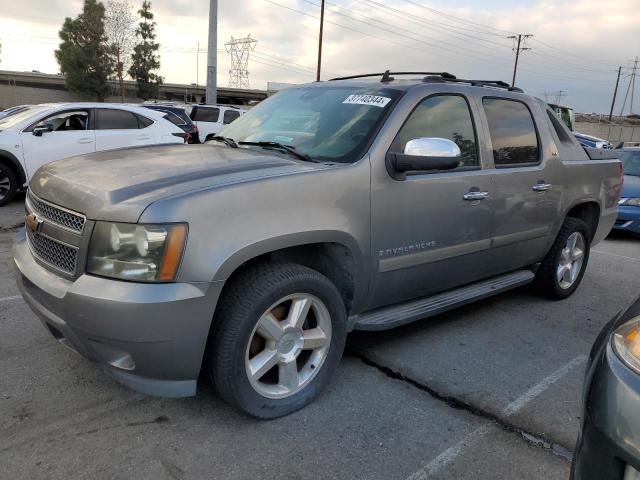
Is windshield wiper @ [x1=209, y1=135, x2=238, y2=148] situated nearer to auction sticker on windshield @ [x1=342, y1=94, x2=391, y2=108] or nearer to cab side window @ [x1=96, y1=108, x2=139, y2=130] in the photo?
auction sticker on windshield @ [x1=342, y1=94, x2=391, y2=108]

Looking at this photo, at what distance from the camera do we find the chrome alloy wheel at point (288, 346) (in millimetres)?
2707

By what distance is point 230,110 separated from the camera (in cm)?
1764

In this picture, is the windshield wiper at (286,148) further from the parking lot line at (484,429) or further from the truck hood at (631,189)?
the truck hood at (631,189)

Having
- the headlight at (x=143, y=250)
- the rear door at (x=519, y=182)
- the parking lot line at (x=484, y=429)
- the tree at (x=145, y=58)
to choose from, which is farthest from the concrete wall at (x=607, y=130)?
the headlight at (x=143, y=250)

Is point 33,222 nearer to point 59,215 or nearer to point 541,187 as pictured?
point 59,215

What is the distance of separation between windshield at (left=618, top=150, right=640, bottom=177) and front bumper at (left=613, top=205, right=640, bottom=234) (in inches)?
58.0

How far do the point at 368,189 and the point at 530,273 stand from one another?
7.49 feet

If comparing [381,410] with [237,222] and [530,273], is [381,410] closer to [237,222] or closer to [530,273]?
[237,222]

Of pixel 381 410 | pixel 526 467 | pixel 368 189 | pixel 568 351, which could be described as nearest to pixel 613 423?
pixel 526 467

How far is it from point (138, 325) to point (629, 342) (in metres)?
1.88

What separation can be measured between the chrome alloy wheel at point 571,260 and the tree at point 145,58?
50945mm

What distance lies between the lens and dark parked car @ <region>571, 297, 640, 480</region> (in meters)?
1.56

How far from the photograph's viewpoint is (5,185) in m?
8.60

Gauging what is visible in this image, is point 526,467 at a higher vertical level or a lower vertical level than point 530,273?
lower
